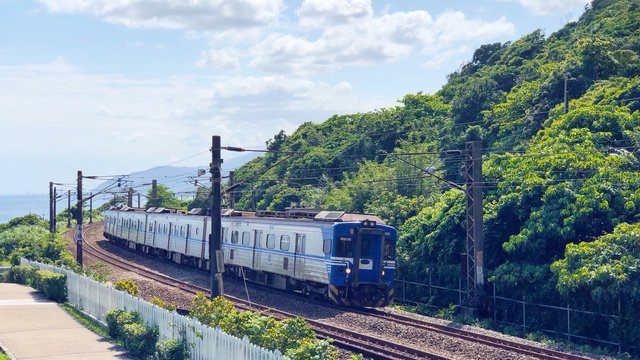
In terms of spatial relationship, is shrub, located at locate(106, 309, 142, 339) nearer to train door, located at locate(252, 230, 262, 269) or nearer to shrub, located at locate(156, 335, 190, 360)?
shrub, located at locate(156, 335, 190, 360)

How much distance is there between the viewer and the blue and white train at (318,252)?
82.1ft

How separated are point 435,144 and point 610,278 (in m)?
31.4

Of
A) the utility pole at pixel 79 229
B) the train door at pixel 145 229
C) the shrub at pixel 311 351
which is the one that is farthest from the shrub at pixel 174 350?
the train door at pixel 145 229

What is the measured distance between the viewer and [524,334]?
901 inches

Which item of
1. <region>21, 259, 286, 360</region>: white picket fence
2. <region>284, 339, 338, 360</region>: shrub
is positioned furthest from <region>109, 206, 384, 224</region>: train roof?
<region>284, 339, 338, 360</region>: shrub

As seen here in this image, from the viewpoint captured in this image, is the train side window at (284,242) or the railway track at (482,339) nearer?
the railway track at (482,339)

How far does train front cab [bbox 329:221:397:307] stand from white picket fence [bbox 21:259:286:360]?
749 centimetres

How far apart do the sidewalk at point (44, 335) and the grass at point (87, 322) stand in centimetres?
20

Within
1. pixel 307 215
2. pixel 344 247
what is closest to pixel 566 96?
pixel 307 215

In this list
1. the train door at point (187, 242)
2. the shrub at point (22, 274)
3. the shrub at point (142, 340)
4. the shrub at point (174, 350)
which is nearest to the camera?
the shrub at point (174, 350)

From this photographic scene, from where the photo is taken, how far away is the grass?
20297 millimetres

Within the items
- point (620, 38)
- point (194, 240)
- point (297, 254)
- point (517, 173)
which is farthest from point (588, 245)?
point (620, 38)

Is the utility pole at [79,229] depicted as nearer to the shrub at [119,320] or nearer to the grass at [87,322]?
the grass at [87,322]

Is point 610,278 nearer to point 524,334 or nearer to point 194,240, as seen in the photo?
point 524,334
